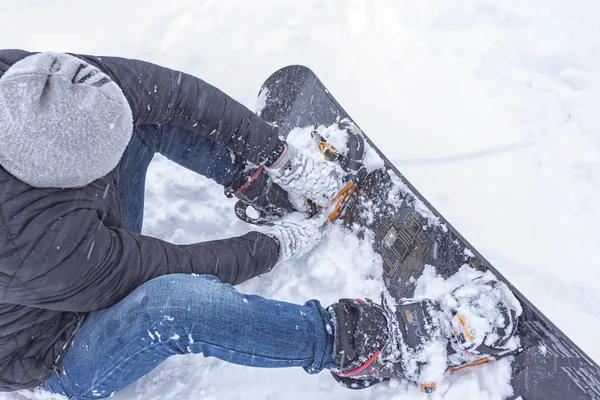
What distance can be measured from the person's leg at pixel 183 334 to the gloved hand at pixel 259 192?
1.82 feet

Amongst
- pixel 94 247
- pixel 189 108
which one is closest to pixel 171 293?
pixel 94 247

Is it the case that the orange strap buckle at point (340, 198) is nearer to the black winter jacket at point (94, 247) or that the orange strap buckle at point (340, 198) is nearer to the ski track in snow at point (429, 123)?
the ski track in snow at point (429, 123)

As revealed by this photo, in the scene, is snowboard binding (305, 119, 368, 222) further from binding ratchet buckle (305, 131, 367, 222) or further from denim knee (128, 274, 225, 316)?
denim knee (128, 274, 225, 316)

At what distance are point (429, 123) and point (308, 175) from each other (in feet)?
2.57

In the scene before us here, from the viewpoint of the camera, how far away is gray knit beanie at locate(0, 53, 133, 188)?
842 mm

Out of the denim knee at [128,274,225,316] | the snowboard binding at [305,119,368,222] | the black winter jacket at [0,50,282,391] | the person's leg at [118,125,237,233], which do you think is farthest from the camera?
the snowboard binding at [305,119,368,222]

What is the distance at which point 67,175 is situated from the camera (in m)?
0.92

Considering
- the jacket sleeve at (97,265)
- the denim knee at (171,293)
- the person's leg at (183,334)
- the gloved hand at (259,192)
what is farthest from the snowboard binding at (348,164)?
the denim knee at (171,293)

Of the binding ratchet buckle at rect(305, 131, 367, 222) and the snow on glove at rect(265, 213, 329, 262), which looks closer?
the snow on glove at rect(265, 213, 329, 262)

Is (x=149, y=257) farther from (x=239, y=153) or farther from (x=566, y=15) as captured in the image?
(x=566, y=15)

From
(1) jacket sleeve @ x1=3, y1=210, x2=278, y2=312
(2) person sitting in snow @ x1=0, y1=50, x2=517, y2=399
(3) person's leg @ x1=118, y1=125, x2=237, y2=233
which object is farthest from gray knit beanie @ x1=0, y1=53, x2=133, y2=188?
(3) person's leg @ x1=118, y1=125, x2=237, y2=233

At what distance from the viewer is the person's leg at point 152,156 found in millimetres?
1537

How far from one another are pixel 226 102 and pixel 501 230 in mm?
1123

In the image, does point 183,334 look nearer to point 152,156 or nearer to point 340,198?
point 152,156
